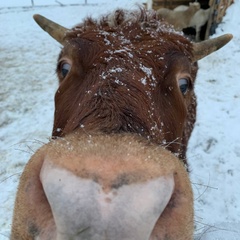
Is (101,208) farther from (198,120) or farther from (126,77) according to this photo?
(198,120)

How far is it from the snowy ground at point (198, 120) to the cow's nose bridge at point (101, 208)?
932 mm

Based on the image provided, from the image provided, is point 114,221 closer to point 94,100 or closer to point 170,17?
point 94,100

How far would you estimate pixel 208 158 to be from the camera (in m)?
5.71

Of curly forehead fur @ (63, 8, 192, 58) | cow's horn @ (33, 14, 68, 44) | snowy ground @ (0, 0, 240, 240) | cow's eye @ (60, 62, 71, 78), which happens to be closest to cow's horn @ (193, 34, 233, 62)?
curly forehead fur @ (63, 8, 192, 58)

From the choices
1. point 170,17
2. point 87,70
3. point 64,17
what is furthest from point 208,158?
point 64,17

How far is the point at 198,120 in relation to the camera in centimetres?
673

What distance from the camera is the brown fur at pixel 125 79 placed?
2.04 meters

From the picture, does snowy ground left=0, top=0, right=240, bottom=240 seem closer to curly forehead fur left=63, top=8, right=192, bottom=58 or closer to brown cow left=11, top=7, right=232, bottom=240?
brown cow left=11, top=7, right=232, bottom=240

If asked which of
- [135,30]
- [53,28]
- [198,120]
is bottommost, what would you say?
[198,120]

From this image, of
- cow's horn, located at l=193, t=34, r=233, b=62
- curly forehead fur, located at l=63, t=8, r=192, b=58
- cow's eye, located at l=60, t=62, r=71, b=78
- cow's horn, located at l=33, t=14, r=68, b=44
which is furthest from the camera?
cow's horn, located at l=33, t=14, r=68, b=44

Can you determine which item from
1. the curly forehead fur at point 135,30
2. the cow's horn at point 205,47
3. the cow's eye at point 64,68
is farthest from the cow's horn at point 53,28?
the cow's horn at point 205,47

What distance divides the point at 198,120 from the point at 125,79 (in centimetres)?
471

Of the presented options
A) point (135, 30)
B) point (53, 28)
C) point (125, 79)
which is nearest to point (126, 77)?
point (125, 79)

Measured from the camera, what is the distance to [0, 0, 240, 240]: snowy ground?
477cm
